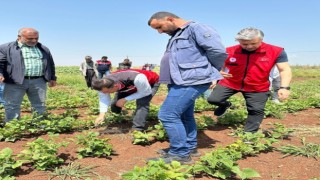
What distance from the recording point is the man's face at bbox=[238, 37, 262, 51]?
13.9 feet

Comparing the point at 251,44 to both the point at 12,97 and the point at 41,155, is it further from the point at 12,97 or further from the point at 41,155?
the point at 12,97

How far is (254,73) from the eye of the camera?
177 inches

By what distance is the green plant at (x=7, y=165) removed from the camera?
10.00 feet

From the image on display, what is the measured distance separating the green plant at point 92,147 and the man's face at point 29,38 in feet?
6.65

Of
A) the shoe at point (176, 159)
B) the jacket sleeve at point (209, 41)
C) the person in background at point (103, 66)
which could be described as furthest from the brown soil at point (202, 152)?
the person in background at point (103, 66)

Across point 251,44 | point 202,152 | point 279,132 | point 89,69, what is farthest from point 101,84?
point 89,69

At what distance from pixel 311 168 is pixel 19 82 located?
411 centimetres

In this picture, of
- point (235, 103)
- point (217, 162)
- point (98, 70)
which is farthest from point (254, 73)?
point (98, 70)

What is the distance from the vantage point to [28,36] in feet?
16.3

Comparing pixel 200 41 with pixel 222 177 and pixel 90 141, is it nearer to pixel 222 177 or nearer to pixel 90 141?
pixel 222 177

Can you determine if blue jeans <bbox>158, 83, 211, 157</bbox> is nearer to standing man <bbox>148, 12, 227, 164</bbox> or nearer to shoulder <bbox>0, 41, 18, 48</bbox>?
standing man <bbox>148, 12, 227, 164</bbox>

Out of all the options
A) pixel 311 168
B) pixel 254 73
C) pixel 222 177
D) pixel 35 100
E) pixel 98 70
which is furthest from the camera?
pixel 98 70

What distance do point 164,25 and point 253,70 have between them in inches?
65.6

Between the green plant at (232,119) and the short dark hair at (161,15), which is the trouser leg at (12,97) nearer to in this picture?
the short dark hair at (161,15)
